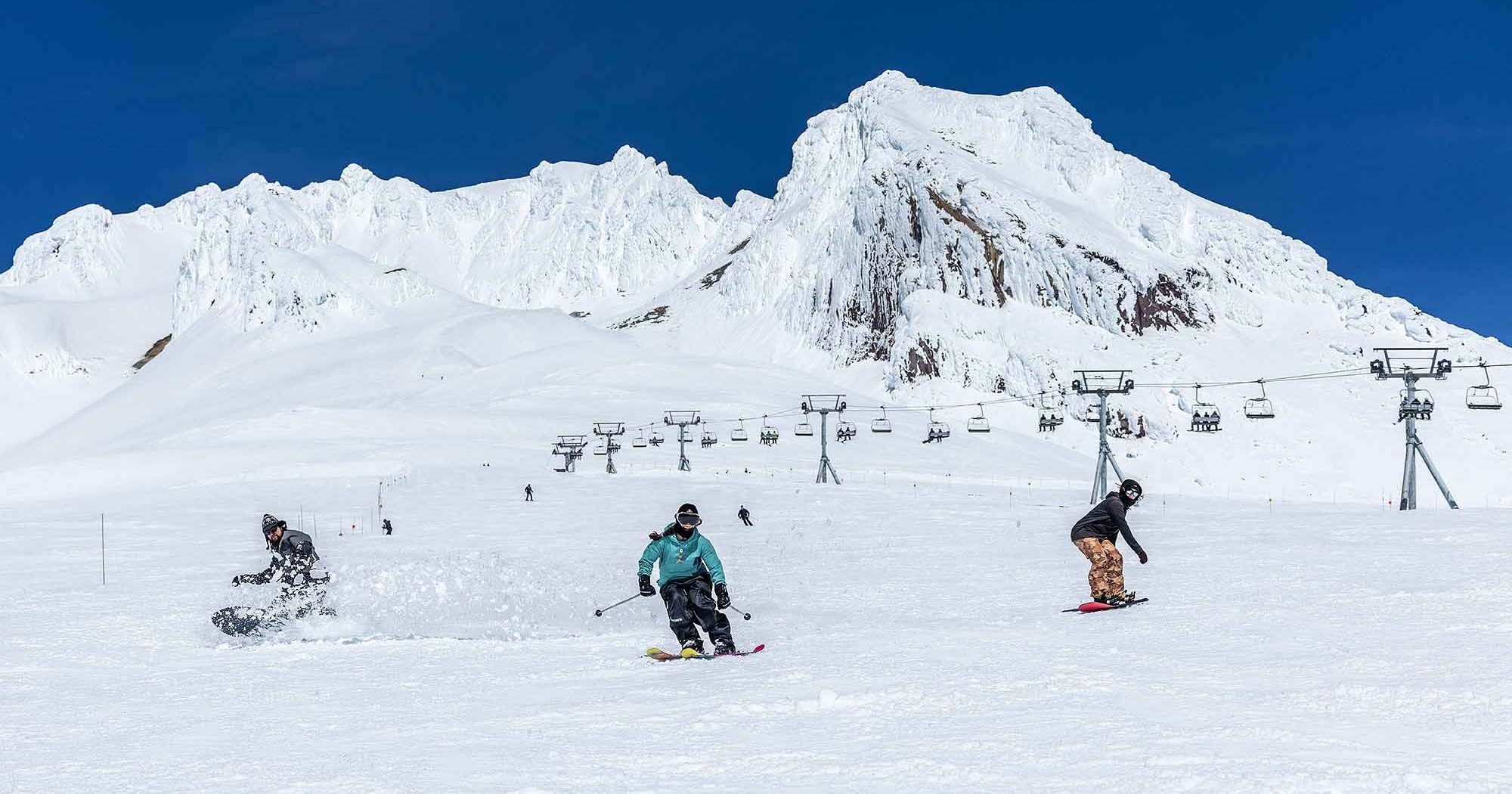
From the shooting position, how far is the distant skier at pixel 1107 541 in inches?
551

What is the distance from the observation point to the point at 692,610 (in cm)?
1263

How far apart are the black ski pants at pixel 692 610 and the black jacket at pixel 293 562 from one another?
6.23 m

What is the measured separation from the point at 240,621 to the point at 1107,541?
11.0 metres

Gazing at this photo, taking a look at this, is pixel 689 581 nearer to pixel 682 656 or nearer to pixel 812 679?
pixel 682 656

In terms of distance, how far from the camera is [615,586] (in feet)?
65.3

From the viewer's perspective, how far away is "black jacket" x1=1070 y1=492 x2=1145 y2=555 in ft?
45.7

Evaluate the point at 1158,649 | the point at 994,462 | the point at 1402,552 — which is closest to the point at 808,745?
the point at 1158,649

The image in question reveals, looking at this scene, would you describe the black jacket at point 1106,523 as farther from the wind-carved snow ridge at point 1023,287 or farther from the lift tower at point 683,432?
the wind-carved snow ridge at point 1023,287

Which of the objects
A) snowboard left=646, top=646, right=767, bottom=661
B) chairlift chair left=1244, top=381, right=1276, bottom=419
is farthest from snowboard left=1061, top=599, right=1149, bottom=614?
chairlift chair left=1244, top=381, right=1276, bottom=419

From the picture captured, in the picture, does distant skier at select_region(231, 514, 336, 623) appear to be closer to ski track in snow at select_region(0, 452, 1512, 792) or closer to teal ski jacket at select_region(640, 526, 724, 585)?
ski track in snow at select_region(0, 452, 1512, 792)

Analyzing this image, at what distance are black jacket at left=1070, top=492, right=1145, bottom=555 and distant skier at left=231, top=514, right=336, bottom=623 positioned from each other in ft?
33.6

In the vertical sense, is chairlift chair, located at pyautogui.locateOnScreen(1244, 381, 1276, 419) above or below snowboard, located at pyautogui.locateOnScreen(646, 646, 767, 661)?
above

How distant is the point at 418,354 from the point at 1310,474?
130 metres

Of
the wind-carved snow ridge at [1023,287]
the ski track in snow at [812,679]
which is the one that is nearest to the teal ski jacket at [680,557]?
the ski track in snow at [812,679]
